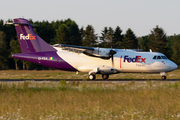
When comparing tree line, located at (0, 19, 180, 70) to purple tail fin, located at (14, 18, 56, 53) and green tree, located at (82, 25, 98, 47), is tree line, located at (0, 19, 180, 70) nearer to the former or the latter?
green tree, located at (82, 25, 98, 47)

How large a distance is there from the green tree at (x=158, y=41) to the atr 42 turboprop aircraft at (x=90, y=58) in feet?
152

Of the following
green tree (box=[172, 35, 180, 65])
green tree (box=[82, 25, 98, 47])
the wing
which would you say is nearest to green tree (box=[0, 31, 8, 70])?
green tree (box=[82, 25, 98, 47])

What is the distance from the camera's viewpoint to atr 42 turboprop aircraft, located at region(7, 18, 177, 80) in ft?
95.3

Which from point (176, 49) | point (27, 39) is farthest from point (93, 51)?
point (176, 49)

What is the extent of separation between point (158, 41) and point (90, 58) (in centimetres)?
5295

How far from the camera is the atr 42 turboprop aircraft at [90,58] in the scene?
29.1 m

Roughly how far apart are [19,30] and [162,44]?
5311cm

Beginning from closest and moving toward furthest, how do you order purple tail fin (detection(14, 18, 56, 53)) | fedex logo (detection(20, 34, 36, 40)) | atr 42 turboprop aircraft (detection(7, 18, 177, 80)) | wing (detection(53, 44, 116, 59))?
atr 42 turboprop aircraft (detection(7, 18, 177, 80)) < wing (detection(53, 44, 116, 59)) < purple tail fin (detection(14, 18, 56, 53)) < fedex logo (detection(20, 34, 36, 40))

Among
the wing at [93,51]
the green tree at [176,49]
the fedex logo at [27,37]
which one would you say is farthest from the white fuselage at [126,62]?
the green tree at [176,49]

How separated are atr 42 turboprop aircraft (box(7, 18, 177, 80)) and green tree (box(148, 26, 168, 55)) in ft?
152

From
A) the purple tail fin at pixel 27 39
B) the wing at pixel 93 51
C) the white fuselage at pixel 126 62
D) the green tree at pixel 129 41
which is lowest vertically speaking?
the white fuselage at pixel 126 62

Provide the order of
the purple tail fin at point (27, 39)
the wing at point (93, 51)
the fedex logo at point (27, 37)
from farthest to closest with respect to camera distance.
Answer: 1. the fedex logo at point (27, 37)
2. the purple tail fin at point (27, 39)
3. the wing at point (93, 51)

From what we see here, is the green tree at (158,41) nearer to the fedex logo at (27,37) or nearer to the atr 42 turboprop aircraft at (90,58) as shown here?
the atr 42 turboprop aircraft at (90,58)

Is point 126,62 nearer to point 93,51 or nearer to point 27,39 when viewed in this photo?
point 93,51
